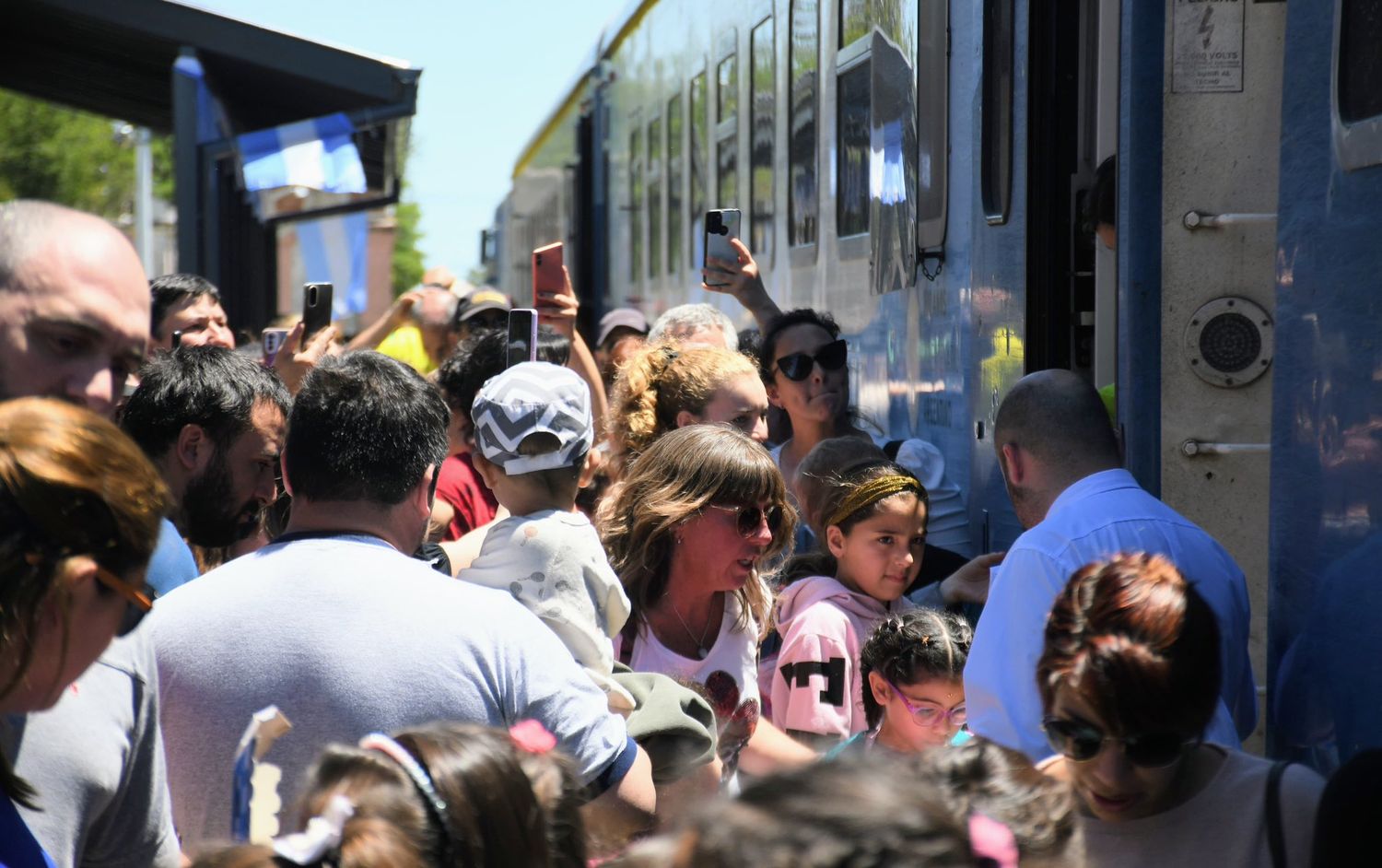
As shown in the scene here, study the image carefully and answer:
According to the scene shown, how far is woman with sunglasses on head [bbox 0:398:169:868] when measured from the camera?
1713 mm

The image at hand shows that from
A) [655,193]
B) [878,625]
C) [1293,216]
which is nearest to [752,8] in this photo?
[655,193]

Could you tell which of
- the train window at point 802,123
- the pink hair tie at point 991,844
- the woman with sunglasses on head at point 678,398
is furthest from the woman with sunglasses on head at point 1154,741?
the train window at point 802,123

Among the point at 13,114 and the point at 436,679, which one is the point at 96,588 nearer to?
the point at 436,679

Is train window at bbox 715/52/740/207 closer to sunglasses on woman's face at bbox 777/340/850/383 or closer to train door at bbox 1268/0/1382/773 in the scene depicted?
sunglasses on woman's face at bbox 777/340/850/383

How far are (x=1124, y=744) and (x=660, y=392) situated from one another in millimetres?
2582

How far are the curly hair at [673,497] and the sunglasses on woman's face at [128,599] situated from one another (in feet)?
5.13

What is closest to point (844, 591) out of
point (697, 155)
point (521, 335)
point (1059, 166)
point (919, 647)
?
point (919, 647)

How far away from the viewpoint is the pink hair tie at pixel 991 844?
4.94 ft

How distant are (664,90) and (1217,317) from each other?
23.5 feet

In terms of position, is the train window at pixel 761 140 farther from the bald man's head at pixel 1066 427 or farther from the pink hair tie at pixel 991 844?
the pink hair tie at pixel 991 844

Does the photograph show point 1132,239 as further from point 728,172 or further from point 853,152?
point 728,172

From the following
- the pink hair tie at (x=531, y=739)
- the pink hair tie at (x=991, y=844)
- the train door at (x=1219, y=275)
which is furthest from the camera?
the train door at (x=1219, y=275)

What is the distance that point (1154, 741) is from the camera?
83.5 inches

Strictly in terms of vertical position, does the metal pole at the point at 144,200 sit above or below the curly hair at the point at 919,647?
above
